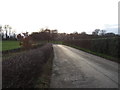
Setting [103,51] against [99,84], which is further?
[103,51]

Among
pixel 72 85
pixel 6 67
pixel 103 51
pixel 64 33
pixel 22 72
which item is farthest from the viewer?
pixel 64 33

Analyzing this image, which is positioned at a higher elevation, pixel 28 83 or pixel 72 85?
pixel 28 83

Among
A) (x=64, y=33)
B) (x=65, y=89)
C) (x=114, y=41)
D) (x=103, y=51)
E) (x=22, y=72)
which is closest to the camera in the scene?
(x=22, y=72)

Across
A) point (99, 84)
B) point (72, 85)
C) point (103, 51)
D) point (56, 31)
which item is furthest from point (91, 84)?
point (56, 31)

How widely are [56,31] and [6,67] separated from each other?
12219cm

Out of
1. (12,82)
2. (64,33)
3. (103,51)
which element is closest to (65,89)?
(12,82)

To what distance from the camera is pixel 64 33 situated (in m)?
140

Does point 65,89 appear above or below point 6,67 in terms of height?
below

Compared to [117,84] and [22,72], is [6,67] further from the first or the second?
[117,84]

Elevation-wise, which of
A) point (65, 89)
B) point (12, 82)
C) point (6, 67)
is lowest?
point (65, 89)

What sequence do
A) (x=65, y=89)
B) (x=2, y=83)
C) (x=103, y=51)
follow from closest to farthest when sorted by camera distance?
(x=2, y=83) → (x=65, y=89) → (x=103, y=51)

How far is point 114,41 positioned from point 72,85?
38.2ft

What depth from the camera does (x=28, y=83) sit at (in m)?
4.73

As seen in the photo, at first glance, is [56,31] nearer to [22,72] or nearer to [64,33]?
[64,33]
